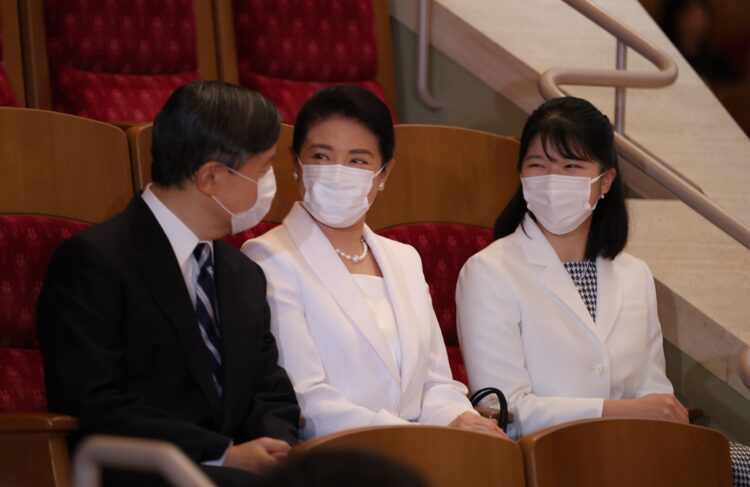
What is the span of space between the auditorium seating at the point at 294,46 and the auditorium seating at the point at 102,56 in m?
0.24

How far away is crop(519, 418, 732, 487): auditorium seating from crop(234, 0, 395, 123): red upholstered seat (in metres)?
1.75

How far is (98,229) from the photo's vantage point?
81.5 inches

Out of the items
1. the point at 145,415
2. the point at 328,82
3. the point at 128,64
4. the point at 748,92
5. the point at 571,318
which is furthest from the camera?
the point at 748,92

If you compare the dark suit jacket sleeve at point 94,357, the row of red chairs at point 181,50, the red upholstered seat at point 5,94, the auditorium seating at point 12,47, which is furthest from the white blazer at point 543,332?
the auditorium seating at point 12,47

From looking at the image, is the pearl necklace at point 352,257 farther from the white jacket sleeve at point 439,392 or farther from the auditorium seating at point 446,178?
the auditorium seating at point 446,178

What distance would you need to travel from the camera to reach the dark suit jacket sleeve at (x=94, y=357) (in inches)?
76.1

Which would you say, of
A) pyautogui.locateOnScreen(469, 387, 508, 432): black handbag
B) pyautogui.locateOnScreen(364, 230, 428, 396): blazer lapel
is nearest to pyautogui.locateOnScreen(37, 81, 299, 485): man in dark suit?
pyautogui.locateOnScreen(364, 230, 428, 396): blazer lapel

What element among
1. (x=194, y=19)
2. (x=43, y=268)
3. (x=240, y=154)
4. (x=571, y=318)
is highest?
(x=194, y=19)

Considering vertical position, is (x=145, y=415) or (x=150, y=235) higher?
(x=150, y=235)

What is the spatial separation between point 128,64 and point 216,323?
1478 mm

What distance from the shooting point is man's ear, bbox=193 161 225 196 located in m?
2.15

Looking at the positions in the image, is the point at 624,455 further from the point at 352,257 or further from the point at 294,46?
the point at 294,46

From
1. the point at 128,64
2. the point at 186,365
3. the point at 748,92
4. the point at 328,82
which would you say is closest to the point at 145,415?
the point at 186,365

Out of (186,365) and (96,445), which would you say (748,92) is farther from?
(96,445)
